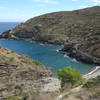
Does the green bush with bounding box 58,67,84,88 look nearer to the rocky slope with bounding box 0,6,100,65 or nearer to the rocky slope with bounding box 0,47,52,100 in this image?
the rocky slope with bounding box 0,47,52,100

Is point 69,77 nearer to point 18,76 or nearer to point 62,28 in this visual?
point 18,76

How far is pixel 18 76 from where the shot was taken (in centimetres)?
4181

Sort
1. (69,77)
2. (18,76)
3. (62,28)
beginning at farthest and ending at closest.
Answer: (62,28), (18,76), (69,77)

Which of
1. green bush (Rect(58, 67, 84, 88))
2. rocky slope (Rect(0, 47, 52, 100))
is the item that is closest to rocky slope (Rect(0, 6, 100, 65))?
rocky slope (Rect(0, 47, 52, 100))

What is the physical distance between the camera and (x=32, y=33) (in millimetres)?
139625

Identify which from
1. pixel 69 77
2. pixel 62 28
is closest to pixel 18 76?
pixel 69 77

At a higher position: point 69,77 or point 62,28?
point 62,28

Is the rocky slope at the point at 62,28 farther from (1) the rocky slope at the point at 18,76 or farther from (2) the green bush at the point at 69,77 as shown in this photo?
(2) the green bush at the point at 69,77

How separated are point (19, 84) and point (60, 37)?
83.3m

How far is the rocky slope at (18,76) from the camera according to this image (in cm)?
3761

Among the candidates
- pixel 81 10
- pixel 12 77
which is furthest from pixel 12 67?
pixel 81 10

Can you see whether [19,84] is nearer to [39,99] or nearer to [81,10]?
→ [39,99]

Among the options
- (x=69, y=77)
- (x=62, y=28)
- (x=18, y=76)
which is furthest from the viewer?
(x=62, y=28)

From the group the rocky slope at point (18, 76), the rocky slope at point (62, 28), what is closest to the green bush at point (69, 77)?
the rocky slope at point (18, 76)
